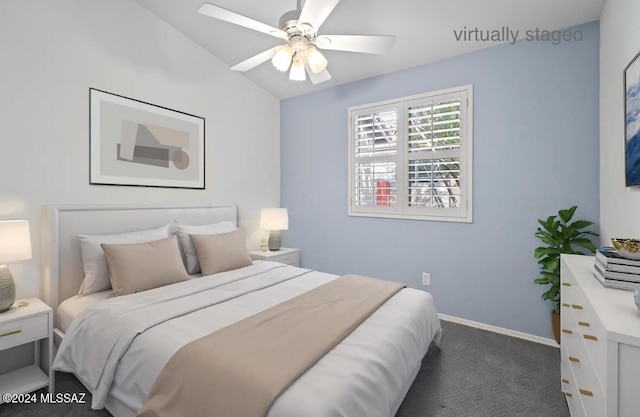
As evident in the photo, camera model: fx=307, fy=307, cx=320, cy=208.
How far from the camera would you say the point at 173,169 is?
317 centimetres

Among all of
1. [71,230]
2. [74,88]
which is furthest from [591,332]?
[74,88]

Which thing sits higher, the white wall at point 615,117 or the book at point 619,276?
the white wall at point 615,117

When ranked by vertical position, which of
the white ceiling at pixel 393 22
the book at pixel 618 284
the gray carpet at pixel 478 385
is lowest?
the gray carpet at pixel 478 385

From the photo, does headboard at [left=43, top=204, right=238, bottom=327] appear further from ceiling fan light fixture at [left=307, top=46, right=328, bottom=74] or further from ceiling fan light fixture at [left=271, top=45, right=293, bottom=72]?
ceiling fan light fixture at [left=307, top=46, right=328, bottom=74]

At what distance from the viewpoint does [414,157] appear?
132 inches

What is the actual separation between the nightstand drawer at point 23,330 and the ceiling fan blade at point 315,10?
251 centimetres

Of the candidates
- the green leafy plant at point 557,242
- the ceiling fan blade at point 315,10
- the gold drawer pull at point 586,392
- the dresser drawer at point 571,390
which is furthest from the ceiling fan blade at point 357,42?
the dresser drawer at point 571,390

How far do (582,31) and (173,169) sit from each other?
152 inches

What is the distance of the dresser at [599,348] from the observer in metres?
0.95

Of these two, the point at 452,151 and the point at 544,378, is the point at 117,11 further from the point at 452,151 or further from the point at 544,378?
the point at 544,378

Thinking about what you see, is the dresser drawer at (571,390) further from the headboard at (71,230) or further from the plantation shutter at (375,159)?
the headboard at (71,230)

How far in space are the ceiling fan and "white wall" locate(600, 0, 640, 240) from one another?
135cm

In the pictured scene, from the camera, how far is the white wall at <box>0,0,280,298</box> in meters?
→ 2.18

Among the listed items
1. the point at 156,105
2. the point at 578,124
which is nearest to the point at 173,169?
the point at 156,105
